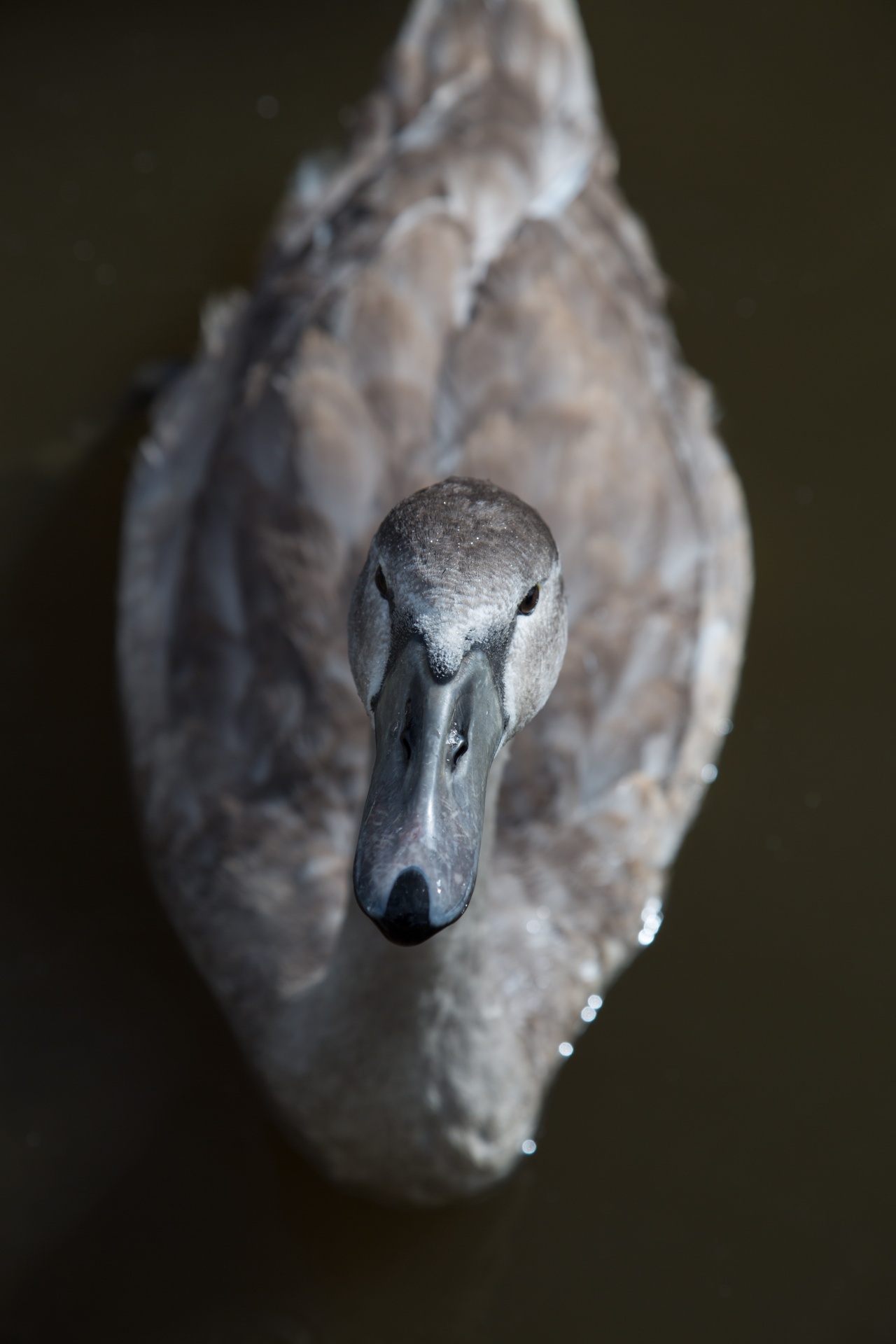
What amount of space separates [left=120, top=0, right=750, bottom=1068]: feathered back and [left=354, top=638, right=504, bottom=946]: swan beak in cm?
100

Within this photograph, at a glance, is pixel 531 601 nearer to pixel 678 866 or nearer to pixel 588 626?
pixel 588 626

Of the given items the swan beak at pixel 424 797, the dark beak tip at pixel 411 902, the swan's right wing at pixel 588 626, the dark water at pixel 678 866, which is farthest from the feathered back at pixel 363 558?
the dark beak tip at pixel 411 902

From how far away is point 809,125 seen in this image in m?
5.42

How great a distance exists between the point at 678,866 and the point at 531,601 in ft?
5.65

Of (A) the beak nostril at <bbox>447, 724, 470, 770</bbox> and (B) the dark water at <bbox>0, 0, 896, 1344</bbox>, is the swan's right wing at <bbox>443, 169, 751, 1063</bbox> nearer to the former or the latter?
(B) the dark water at <bbox>0, 0, 896, 1344</bbox>

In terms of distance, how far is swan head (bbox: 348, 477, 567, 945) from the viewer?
7.03ft

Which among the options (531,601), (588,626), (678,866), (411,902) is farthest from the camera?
(678,866)

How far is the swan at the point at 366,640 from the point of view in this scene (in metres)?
3.07

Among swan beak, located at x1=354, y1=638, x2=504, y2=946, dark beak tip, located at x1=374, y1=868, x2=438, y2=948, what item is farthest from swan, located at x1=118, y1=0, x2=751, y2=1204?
dark beak tip, located at x1=374, y1=868, x2=438, y2=948

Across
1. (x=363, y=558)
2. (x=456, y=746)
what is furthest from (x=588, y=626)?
(x=456, y=746)

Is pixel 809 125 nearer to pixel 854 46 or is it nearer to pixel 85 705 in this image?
pixel 854 46

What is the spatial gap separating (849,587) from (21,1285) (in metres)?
3.00

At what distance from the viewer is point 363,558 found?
131 inches

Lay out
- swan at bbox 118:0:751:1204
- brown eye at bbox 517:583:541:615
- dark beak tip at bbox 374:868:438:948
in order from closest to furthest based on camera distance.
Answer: dark beak tip at bbox 374:868:438:948 → brown eye at bbox 517:583:541:615 → swan at bbox 118:0:751:1204
